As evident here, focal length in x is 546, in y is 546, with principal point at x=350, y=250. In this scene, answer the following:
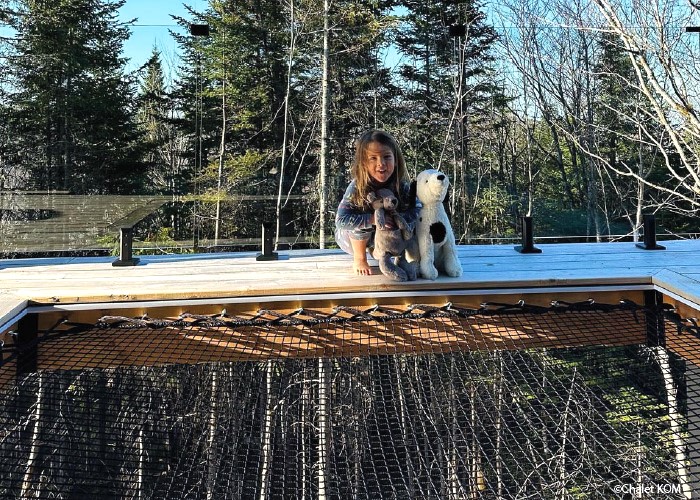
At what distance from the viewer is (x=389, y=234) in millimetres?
1775

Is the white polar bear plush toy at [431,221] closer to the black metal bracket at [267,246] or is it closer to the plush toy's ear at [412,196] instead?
the plush toy's ear at [412,196]

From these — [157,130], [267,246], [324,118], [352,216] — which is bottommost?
[267,246]

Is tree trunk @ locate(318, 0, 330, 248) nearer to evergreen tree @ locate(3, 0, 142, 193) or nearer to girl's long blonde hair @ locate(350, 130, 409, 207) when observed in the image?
evergreen tree @ locate(3, 0, 142, 193)

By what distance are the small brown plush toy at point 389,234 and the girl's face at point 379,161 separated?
0.20 feet

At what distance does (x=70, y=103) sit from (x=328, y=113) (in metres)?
1.80

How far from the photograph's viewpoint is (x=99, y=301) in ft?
5.64

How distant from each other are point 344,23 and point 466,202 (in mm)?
1798

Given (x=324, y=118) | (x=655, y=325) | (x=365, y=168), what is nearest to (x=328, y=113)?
(x=324, y=118)

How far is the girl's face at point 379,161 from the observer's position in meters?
1.81

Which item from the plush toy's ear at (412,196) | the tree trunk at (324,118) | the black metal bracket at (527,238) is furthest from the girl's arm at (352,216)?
the tree trunk at (324,118)

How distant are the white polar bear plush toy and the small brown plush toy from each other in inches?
1.8

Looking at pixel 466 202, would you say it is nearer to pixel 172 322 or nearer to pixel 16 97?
pixel 172 322

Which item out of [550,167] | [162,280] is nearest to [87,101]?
[162,280]

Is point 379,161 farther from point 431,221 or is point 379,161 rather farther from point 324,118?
point 324,118
